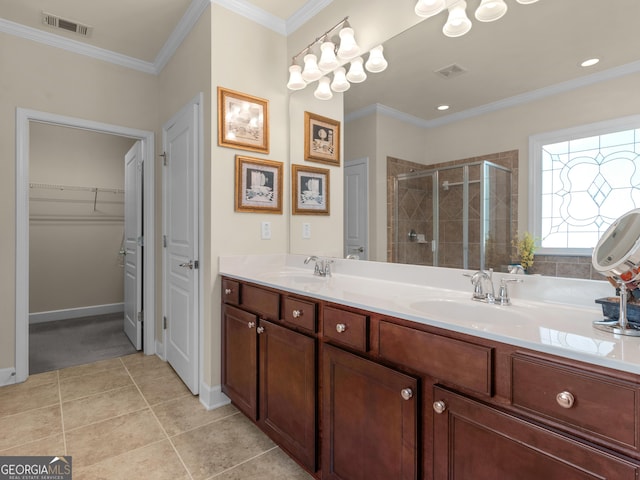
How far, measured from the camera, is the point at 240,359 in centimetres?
197

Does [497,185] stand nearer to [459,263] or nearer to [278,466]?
[459,263]

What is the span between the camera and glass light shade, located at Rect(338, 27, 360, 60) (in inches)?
75.9

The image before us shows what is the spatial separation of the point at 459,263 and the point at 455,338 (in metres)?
0.65

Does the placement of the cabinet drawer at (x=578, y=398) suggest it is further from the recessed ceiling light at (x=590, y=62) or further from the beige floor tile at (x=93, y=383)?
the beige floor tile at (x=93, y=383)

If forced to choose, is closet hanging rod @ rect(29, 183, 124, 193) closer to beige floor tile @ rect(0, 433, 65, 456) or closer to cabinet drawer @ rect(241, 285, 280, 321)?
beige floor tile @ rect(0, 433, 65, 456)

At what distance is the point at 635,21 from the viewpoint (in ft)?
3.53

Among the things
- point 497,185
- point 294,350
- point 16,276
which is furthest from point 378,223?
point 16,276

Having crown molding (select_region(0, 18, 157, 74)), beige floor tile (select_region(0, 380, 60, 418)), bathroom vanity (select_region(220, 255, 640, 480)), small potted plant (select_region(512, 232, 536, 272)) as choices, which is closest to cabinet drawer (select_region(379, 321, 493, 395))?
bathroom vanity (select_region(220, 255, 640, 480))

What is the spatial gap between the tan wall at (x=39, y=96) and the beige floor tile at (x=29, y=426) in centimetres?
72

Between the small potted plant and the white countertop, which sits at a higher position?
the small potted plant

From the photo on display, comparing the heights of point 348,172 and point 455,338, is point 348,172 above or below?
above

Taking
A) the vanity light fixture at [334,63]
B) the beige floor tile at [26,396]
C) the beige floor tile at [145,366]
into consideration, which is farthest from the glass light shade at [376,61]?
the beige floor tile at [26,396]

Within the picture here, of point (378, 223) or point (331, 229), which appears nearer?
point (378, 223)

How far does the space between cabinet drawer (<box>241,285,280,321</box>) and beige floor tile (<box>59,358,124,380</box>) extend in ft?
5.51
